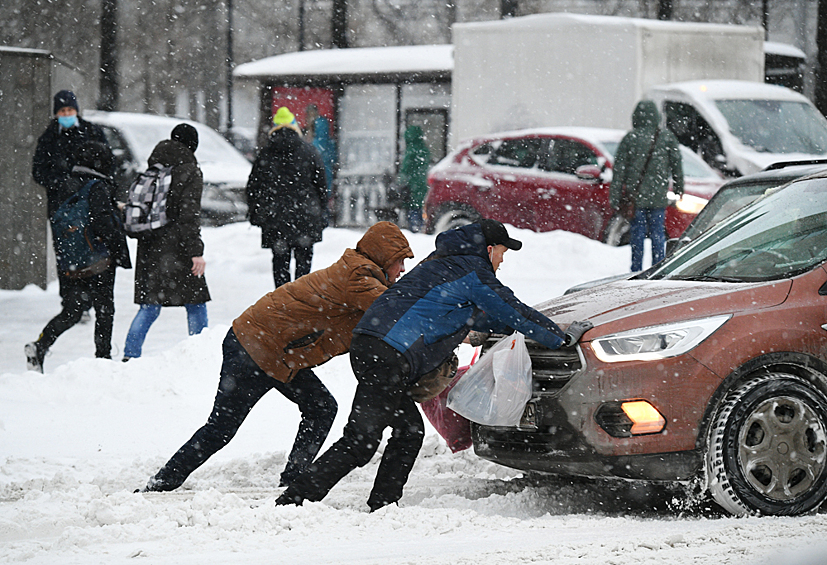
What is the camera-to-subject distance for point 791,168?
8188 mm

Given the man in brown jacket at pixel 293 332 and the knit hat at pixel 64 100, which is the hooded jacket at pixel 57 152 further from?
the man in brown jacket at pixel 293 332

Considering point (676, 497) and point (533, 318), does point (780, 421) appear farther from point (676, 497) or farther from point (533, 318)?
point (533, 318)

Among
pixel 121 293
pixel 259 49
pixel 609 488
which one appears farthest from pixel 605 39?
pixel 259 49

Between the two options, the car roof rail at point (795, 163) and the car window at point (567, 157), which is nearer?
the car roof rail at point (795, 163)

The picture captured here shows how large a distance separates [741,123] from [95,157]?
9.59m

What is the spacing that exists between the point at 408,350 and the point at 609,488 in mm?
1484

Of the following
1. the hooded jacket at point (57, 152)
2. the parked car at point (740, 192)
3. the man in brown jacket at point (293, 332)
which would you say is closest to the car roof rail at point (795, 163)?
the parked car at point (740, 192)

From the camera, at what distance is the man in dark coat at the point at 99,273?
28.0ft

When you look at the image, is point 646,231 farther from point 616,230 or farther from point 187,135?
point 187,135

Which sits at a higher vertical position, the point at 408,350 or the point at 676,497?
the point at 408,350

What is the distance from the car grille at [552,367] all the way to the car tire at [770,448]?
25.4 inches

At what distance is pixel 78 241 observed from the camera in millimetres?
8469

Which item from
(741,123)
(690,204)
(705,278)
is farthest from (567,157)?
(705,278)

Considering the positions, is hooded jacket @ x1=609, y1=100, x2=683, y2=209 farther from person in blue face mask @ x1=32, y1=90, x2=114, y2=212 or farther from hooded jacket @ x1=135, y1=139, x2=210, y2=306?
person in blue face mask @ x1=32, y1=90, x2=114, y2=212
